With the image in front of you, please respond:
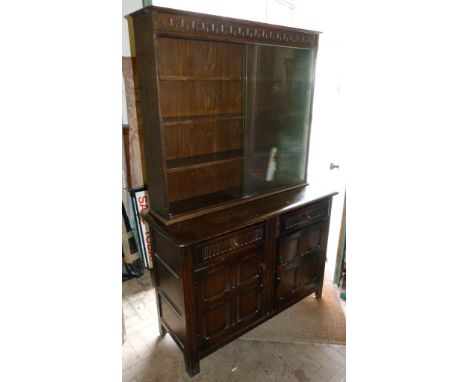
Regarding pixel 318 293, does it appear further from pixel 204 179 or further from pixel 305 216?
pixel 204 179

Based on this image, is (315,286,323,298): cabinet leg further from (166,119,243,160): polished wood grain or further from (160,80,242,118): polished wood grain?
(160,80,242,118): polished wood grain

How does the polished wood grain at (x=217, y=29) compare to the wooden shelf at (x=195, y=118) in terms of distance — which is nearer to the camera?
the polished wood grain at (x=217, y=29)

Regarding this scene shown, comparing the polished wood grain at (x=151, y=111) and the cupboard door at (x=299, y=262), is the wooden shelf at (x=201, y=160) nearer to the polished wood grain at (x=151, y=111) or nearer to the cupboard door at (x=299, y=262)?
the polished wood grain at (x=151, y=111)

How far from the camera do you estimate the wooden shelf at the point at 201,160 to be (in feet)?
5.80

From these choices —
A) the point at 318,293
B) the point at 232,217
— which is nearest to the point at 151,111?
the point at 232,217

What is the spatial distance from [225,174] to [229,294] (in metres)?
0.85

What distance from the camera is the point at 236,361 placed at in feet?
6.29

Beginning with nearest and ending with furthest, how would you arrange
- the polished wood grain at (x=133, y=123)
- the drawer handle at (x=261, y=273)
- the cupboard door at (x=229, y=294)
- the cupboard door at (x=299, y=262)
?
the cupboard door at (x=229, y=294) → the drawer handle at (x=261, y=273) → the cupboard door at (x=299, y=262) → the polished wood grain at (x=133, y=123)

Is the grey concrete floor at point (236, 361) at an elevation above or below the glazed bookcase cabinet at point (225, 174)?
below

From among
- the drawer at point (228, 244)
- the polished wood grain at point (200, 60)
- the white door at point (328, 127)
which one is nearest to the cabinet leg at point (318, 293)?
the white door at point (328, 127)

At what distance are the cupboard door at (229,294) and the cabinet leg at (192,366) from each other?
96 mm
